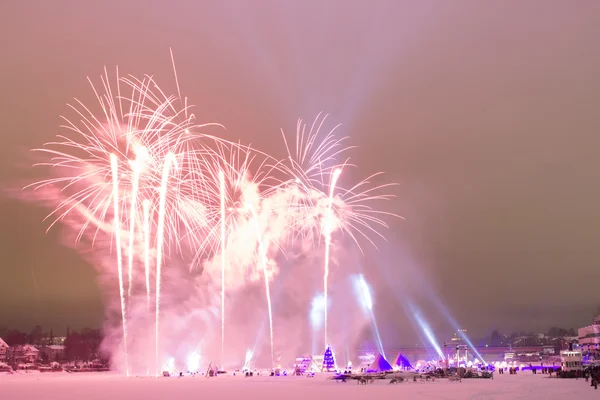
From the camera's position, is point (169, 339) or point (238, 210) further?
point (169, 339)

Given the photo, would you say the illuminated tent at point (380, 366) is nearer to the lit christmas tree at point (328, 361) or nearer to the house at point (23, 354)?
the lit christmas tree at point (328, 361)

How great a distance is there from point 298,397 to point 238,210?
28.6 meters

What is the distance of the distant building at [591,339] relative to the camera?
172 meters

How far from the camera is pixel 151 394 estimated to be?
47.5m

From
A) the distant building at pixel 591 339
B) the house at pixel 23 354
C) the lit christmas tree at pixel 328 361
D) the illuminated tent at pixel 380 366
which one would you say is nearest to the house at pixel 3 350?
the house at pixel 23 354

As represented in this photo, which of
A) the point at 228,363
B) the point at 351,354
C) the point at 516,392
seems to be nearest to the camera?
the point at 516,392

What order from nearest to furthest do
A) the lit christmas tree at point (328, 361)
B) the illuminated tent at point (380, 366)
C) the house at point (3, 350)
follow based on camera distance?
the illuminated tent at point (380, 366) → the lit christmas tree at point (328, 361) → the house at point (3, 350)

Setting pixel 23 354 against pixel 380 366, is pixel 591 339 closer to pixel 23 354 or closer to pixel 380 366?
pixel 380 366

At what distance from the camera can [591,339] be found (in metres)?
176

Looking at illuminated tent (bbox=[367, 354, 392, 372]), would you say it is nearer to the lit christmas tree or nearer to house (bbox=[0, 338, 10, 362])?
the lit christmas tree

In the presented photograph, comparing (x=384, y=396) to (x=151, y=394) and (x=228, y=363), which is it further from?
(x=228, y=363)

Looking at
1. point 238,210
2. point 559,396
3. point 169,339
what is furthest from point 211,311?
point 559,396

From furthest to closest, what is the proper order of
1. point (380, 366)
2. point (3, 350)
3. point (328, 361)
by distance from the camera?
point (3, 350), point (328, 361), point (380, 366)

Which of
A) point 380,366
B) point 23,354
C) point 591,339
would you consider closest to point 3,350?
point 23,354
